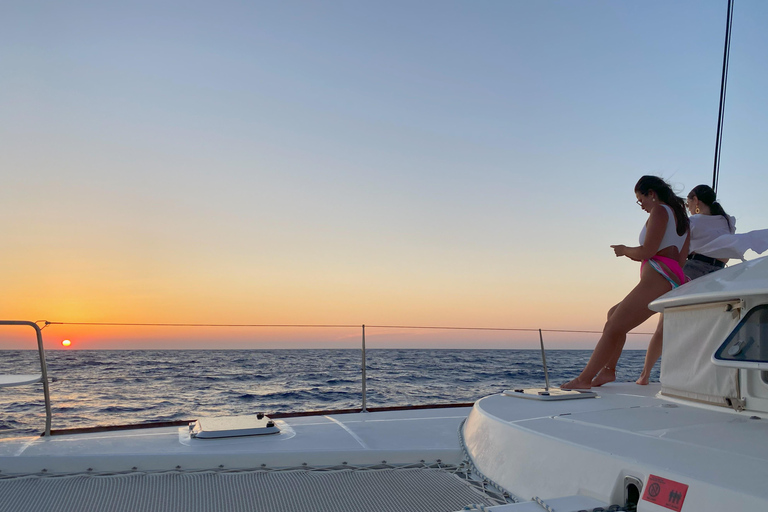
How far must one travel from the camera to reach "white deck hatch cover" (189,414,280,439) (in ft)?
8.08

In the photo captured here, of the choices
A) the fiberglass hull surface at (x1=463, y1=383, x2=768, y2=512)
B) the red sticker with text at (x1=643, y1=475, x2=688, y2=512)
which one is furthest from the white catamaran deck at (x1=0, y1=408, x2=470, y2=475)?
the red sticker with text at (x1=643, y1=475, x2=688, y2=512)

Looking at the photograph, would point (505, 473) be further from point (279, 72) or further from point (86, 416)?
point (86, 416)

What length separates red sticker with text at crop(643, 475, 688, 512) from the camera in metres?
1.16

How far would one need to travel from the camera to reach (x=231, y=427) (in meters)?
2.56

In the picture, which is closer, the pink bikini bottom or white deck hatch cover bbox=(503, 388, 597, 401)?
white deck hatch cover bbox=(503, 388, 597, 401)

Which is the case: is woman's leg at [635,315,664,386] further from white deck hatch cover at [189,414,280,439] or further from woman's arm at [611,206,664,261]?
white deck hatch cover at [189,414,280,439]

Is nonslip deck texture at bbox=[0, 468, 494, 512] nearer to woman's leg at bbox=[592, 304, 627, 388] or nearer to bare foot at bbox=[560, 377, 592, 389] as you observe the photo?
bare foot at bbox=[560, 377, 592, 389]

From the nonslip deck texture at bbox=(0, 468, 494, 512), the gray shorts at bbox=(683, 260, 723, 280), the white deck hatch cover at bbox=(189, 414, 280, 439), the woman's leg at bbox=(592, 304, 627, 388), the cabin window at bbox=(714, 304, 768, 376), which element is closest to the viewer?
the cabin window at bbox=(714, 304, 768, 376)

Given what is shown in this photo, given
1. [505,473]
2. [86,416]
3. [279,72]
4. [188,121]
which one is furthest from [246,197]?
→ [505,473]

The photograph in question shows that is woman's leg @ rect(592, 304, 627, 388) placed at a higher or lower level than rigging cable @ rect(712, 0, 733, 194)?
lower

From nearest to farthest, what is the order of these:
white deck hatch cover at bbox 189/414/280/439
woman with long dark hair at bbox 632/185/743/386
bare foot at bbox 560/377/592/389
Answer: white deck hatch cover at bbox 189/414/280/439, bare foot at bbox 560/377/592/389, woman with long dark hair at bbox 632/185/743/386

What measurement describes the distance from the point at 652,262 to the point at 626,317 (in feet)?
1.07

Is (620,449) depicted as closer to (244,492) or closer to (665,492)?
(665,492)

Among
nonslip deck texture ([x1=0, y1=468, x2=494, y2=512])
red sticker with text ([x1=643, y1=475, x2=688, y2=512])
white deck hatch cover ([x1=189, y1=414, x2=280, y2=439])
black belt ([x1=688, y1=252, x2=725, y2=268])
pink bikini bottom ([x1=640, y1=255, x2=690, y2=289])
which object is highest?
black belt ([x1=688, y1=252, x2=725, y2=268])
